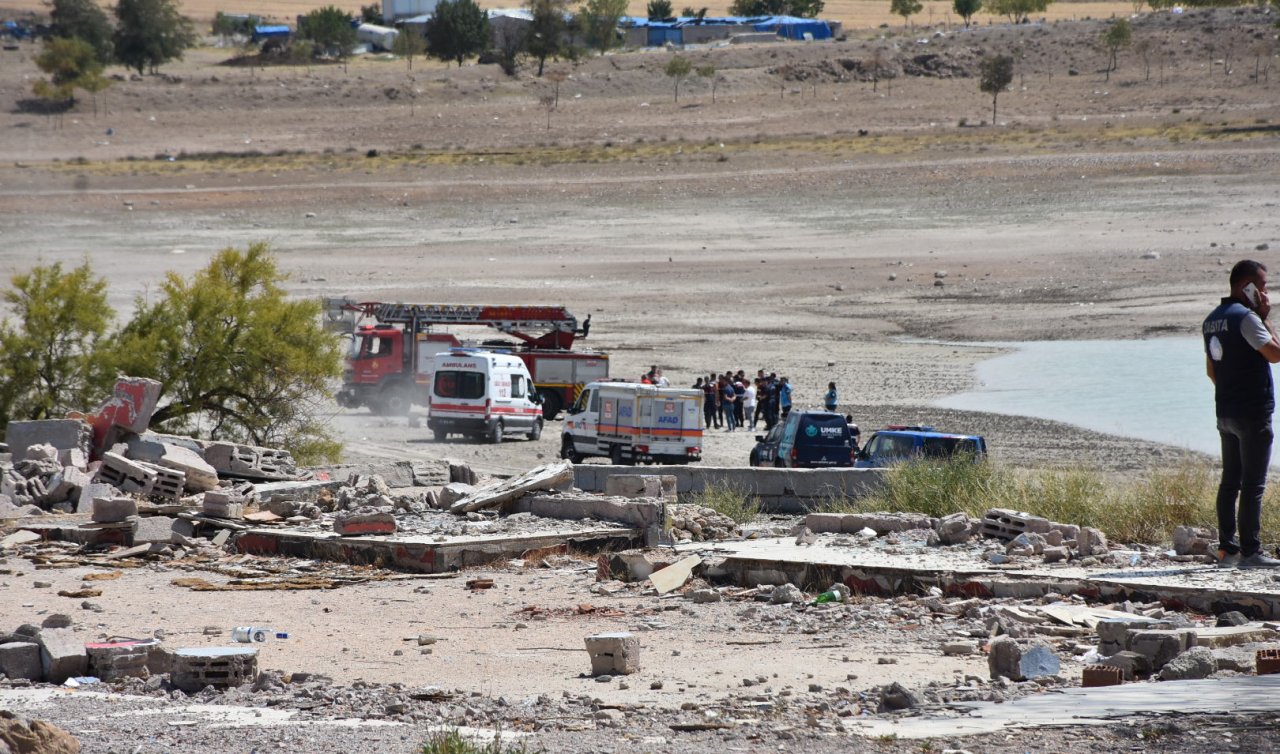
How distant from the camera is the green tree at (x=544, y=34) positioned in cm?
9350

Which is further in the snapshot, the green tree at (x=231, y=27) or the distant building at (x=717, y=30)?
the green tree at (x=231, y=27)

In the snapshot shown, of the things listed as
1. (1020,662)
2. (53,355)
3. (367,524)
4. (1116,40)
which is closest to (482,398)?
(53,355)

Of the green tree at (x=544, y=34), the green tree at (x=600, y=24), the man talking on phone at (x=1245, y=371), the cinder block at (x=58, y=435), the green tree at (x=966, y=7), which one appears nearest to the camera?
the man talking on phone at (x=1245, y=371)

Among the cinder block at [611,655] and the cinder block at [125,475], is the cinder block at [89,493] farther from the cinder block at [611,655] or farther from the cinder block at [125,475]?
the cinder block at [611,655]

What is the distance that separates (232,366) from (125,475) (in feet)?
23.8

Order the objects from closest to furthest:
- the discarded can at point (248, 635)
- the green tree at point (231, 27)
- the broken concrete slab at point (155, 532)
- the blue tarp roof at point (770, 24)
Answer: the discarded can at point (248, 635)
the broken concrete slab at point (155, 532)
the blue tarp roof at point (770, 24)
the green tree at point (231, 27)

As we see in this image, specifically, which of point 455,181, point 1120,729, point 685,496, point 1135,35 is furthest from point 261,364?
point 1135,35

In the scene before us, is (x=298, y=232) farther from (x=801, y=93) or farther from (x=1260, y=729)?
(x=1260, y=729)

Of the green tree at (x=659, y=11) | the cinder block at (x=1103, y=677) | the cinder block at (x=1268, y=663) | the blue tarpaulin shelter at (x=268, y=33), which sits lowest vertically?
the cinder block at (x=1103, y=677)

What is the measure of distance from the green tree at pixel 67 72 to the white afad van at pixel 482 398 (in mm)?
52076

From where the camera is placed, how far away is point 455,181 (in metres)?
60.5

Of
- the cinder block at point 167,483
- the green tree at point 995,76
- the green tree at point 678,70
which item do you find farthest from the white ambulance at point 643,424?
the green tree at point 678,70

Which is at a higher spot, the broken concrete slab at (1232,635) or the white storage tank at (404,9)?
the white storage tank at (404,9)

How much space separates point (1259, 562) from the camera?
33.4 feet
